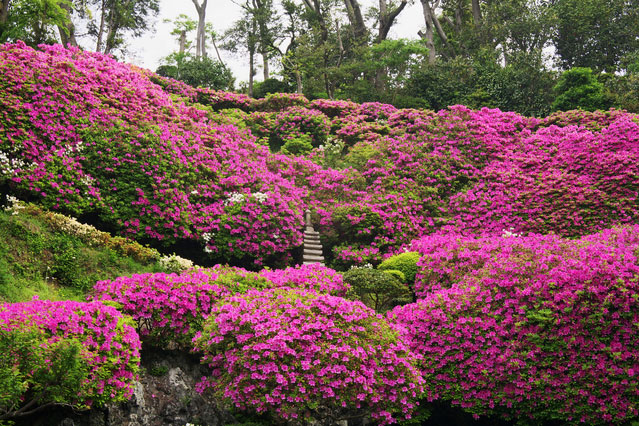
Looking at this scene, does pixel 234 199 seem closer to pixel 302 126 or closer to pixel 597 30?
pixel 302 126

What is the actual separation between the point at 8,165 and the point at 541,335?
10.4 meters

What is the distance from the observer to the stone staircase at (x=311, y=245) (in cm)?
1270

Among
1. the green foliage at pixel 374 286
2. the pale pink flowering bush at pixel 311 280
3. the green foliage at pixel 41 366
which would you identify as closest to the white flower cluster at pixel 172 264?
the pale pink flowering bush at pixel 311 280

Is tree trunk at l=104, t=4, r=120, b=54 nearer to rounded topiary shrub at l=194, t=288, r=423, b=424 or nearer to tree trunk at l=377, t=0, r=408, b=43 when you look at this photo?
tree trunk at l=377, t=0, r=408, b=43

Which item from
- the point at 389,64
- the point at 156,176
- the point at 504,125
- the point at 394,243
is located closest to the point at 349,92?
the point at 389,64

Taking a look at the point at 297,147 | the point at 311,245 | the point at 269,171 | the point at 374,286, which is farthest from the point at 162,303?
the point at 297,147

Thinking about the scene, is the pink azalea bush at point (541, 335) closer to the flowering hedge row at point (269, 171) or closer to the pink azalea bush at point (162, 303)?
the pink azalea bush at point (162, 303)

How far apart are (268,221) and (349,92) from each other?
16596 mm

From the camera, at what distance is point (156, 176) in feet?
39.2

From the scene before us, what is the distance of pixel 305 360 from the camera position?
6133mm

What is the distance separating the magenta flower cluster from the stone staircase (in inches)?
260

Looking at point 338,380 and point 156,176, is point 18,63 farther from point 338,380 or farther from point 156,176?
point 338,380

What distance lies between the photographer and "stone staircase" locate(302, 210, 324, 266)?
12.7m

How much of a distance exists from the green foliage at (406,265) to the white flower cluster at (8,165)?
811cm
